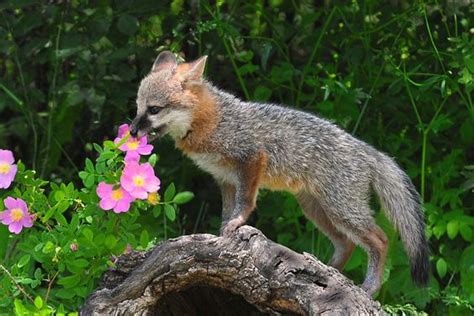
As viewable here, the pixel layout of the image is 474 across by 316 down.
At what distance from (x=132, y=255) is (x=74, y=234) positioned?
0.24m

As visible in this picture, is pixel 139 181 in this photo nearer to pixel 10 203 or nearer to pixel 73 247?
pixel 73 247

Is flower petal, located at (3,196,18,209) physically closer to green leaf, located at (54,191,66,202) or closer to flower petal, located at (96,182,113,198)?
green leaf, located at (54,191,66,202)

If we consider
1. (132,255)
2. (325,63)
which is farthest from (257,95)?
(132,255)

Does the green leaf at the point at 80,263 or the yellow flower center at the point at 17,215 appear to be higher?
the yellow flower center at the point at 17,215

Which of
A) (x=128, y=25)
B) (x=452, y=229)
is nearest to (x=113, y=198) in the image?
(x=128, y=25)

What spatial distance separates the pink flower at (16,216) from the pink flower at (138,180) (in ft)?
1.37

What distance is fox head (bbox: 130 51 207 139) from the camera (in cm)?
442

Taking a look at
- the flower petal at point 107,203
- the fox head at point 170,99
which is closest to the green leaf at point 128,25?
the fox head at point 170,99

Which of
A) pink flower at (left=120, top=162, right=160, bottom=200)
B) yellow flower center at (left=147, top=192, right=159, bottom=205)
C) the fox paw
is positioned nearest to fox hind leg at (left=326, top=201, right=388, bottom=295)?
the fox paw

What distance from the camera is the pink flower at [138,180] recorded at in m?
3.79

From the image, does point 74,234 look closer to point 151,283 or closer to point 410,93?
point 151,283

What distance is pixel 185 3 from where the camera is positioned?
6203mm

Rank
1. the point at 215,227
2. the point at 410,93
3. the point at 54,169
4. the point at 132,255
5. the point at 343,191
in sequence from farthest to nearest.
Answer: the point at 54,169, the point at 215,227, the point at 410,93, the point at 343,191, the point at 132,255

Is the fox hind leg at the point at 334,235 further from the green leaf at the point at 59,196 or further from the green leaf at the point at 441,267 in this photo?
the green leaf at the point at 59,196
